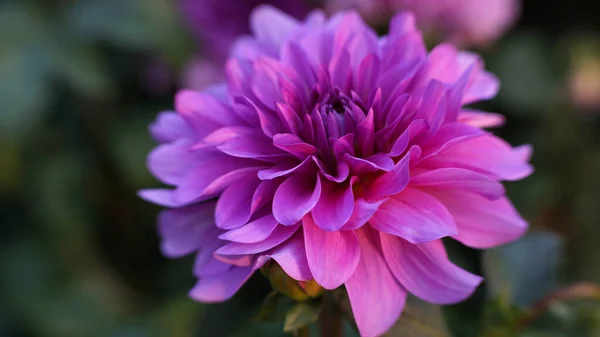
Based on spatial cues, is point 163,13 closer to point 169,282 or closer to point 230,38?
point 230,38

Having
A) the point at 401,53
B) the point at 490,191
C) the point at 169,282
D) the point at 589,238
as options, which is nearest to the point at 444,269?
the point at 490,191

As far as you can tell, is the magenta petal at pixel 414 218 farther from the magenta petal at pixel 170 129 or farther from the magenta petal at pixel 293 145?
the magenta petal at pixel 170 129

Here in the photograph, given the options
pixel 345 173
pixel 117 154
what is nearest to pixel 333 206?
pixel 345 173

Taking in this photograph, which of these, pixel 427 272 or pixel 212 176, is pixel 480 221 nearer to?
pixel 427 272

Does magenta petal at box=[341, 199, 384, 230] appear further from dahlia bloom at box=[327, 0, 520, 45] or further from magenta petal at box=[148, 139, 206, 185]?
dahlia bloom at box=[327, 0, 520, 45]

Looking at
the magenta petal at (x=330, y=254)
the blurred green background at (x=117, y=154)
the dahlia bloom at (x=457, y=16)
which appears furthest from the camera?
the blurred green background at (x=117, y=154)

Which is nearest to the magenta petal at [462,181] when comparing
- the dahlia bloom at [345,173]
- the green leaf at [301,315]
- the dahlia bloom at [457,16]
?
the dahlia bloom at [345,173]
